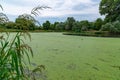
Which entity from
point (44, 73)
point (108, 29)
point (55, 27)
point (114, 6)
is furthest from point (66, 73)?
point (55, 27)

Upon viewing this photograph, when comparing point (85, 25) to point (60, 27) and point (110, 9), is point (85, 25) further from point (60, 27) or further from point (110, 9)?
point (60, 27)

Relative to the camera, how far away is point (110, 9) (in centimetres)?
2156

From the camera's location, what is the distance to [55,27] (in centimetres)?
3198

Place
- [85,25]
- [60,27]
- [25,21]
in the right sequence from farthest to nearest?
1. [60,27]
2. [85,25]
3. [25,21]

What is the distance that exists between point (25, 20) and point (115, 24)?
17.0 meters

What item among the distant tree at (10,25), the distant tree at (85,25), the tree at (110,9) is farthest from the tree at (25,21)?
the distant tree at (85,25)

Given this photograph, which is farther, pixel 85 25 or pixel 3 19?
pixel 85 25

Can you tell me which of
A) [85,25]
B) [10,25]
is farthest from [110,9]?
[10,25]

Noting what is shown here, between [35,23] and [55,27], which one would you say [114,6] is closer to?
[55,27]

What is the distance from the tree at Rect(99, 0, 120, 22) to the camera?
21.2 metres

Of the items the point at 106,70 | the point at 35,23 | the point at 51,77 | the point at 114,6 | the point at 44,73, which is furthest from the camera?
the point at 114,6

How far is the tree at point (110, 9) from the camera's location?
2119 centimetres

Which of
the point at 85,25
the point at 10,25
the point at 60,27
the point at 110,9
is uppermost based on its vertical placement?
the point at 110,9

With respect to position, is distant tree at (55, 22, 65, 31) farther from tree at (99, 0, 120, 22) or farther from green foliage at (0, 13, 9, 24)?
green foliage at (0, 13, 9, 24)
